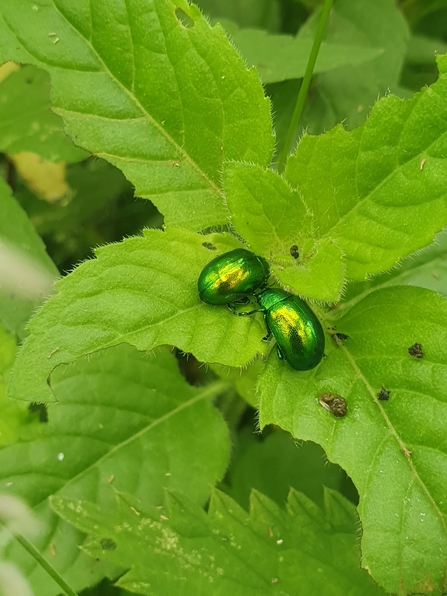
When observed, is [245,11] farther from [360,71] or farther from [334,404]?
[334,404]

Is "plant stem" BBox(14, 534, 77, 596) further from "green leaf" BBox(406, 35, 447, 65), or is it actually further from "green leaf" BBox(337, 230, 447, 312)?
"green leaf" BBox(406, 35, 447, 65)

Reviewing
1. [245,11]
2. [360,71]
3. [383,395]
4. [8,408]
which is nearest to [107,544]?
[8,408]

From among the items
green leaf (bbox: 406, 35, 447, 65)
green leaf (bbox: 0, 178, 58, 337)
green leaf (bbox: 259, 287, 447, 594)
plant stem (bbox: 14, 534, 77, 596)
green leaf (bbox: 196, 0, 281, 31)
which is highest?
green leaf (bbox: 196, 0, 281, 31)

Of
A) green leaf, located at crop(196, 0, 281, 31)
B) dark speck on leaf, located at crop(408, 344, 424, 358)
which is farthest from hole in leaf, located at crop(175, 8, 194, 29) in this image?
dark speck on leaf, located at crop(408, 344, 424, 358)

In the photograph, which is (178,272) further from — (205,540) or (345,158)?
(205,540)

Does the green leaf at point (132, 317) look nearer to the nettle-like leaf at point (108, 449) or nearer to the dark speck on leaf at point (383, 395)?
the dark speck on leaf at point (383, 395)
